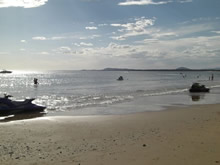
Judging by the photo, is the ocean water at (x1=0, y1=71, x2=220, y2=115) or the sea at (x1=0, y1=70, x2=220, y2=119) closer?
the sea at (x1=0, y1=70, x2=220, y2=119)

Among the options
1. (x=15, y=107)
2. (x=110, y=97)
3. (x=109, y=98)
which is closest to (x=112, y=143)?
(x=15, y=107)

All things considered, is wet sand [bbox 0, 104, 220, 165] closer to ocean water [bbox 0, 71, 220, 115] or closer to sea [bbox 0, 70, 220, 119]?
sea [bbox 0, 70, 220, 119]

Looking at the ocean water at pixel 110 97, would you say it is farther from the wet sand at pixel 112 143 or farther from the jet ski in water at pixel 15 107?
the wet sand at pixel 112 143

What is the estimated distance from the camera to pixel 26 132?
12.1m

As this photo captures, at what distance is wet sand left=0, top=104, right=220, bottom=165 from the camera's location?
7.85 m

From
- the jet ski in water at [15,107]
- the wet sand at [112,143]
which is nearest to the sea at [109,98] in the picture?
the jet ski in water at [15,107]

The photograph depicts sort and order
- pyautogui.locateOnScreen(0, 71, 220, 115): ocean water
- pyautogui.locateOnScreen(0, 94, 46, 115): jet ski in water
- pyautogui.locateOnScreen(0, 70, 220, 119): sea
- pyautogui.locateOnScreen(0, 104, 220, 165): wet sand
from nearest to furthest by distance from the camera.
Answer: pyautogui.locateOnScreen(0, 104, 220, 165): wet sand
pyautogui.locateOnScreen(0, 94, 46, 115): jet ski in water
pyautogui.locateOnScreen(0, 70, 220, 119): sea
pyautogui.locateOnScreen(0, 71, 220, 115): ocean water

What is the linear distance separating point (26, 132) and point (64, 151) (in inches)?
159

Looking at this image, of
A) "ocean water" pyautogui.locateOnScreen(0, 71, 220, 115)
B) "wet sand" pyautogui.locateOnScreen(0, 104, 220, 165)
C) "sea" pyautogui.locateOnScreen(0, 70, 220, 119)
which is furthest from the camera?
"ocean water" pyautogui.locateOnScreen(0, 71, 220, 115)

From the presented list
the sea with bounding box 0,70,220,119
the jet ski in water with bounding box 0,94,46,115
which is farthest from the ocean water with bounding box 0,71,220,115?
the jet ski in water with bounding box 0,94,46,115

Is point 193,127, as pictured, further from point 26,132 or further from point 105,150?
point 26,132

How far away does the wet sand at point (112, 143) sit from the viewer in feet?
25.8

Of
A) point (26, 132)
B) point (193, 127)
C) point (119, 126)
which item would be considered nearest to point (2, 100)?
point (26, 132)

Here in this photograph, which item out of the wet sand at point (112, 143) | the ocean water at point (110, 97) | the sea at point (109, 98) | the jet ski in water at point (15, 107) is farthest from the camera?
the ocean water at point (110, 97)
